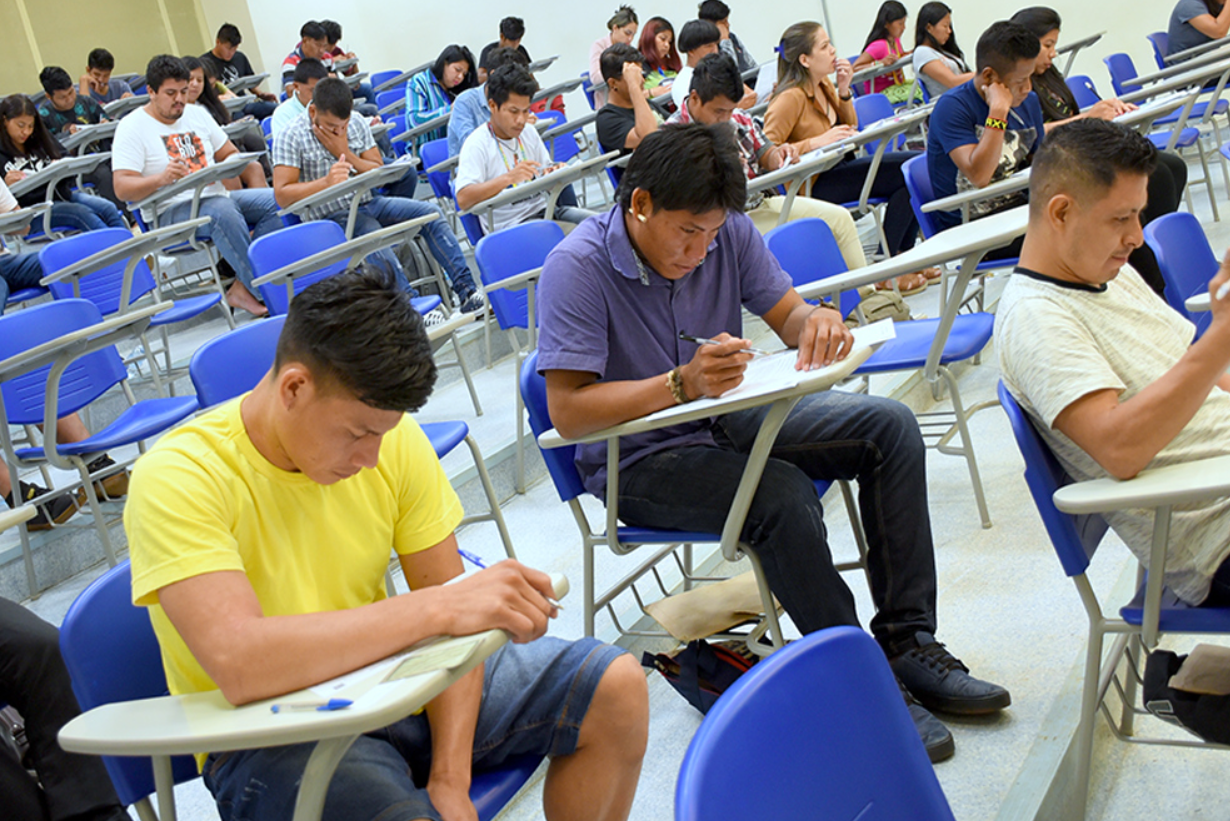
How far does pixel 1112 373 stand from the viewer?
147 cm

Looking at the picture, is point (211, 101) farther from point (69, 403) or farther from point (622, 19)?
point (69, 403)

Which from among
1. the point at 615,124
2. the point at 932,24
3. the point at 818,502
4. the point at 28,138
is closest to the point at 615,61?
the point at 615,124

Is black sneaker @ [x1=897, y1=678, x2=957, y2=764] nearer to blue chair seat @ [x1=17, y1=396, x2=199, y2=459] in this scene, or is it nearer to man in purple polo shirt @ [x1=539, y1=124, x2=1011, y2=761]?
man in purple polo shirt @ [x1=539, y1=124, x2=1011, y2=761]

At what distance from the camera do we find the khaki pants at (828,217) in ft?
12.6

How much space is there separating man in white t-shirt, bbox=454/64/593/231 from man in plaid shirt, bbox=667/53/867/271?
0.70m

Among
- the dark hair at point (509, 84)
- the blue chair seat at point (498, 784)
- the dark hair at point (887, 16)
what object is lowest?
the blue chair seat at point (498, 784)

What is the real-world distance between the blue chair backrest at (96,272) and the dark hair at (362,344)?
2.79m

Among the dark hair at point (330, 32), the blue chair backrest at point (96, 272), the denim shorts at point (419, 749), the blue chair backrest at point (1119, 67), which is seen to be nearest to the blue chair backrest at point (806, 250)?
the denim shorts at point (419, 749)

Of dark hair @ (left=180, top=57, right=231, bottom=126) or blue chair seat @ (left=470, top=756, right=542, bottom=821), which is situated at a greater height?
dark hair @ (left=180, top=57, right=231, bottom=126)

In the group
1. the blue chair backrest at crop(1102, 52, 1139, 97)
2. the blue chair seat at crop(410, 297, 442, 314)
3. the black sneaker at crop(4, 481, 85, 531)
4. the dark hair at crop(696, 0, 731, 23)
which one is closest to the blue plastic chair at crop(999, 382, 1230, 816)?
the blue chair seat at crop(410, 297, 442, 314)

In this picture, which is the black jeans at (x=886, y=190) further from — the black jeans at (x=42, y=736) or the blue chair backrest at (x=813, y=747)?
the blue chair backrest at (x=813, y=747)

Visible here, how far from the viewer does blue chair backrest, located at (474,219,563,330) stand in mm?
3285

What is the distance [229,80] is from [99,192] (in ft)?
9.25

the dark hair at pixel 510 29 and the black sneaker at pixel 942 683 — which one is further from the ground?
the dark hair at pixel 510 29
